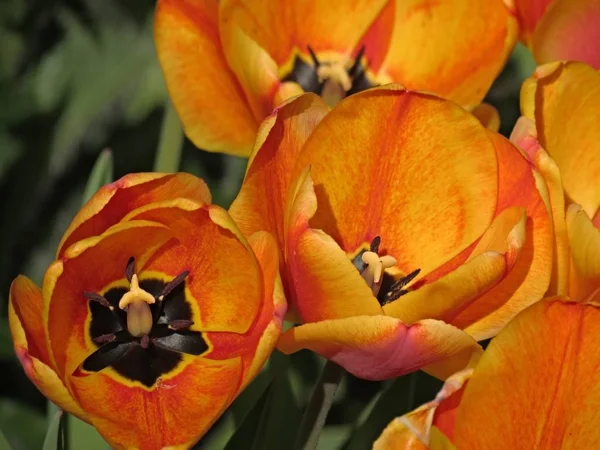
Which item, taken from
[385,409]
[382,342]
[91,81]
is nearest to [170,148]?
[385,409]

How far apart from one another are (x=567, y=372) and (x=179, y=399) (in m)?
0.34

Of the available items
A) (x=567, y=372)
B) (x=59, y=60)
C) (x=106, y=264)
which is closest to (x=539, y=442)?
(x=567, y=372)

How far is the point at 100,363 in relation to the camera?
3.71 ft

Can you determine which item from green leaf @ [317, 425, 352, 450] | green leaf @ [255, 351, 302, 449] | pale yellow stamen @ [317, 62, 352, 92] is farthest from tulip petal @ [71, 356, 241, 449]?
pale yellow stamen @ [317, 62, 352, 92]

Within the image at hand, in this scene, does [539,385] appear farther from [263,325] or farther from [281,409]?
[281,409]

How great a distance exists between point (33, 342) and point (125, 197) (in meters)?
0.15

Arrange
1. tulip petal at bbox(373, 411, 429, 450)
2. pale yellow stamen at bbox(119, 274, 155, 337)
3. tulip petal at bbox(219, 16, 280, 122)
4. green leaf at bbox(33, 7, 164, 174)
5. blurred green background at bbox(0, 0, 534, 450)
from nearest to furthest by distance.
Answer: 1. tulip petal at bbox(373, 411, 429, 450)
2. pale yellow stamen at bbox(119, 274, 155, 337)
3. tulip petal at bbox(219, 16, 280, 122)
4. blurred green background at bbox(0, 0, 534, 450)
5. green leaf at bbox(33, 7, 164, 174)

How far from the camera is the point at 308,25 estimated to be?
149cm

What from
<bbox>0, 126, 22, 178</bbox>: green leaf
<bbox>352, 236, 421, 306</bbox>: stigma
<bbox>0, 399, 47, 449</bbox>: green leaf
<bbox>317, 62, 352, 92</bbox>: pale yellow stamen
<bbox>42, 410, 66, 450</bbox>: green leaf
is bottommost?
<bbox>0, 399, 47, 449</bbox>: green leaf

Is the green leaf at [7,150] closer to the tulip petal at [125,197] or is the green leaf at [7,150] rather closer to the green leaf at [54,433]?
the green leaf at [54,433]

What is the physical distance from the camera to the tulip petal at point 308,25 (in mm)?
1364

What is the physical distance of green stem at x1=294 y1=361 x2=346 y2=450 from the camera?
106 centimetres

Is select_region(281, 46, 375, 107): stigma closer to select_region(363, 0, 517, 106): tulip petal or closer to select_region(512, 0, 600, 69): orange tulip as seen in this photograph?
select_region(363, 0, 517, 106): tulip petal

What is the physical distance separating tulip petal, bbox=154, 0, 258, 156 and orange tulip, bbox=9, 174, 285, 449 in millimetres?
192
